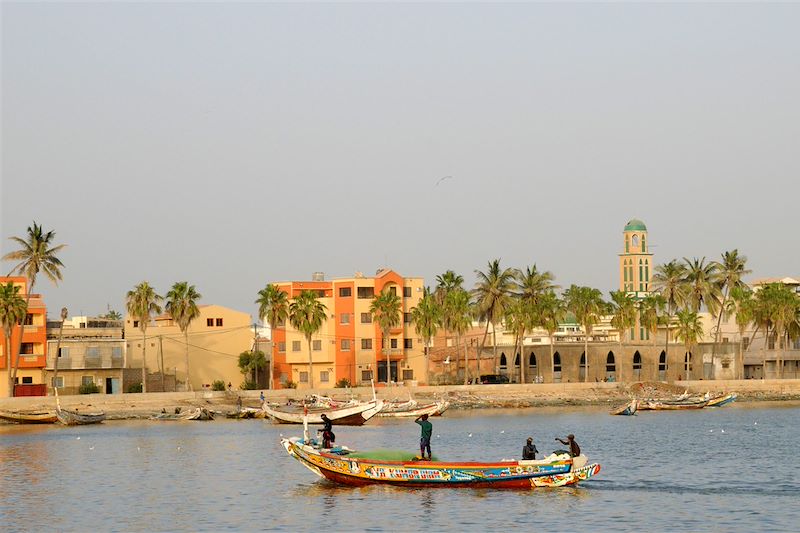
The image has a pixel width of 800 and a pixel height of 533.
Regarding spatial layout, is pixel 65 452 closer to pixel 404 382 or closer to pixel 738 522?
pixel 738 522

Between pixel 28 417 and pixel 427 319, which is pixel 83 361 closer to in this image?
pixel 28 417

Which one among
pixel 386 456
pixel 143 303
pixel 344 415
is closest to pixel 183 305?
pixel 143 303

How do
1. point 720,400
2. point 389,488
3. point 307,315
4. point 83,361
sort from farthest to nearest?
point 307,315, point 83,361, point 720,400, point 389,488

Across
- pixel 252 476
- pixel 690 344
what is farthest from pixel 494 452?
pixel 690 344

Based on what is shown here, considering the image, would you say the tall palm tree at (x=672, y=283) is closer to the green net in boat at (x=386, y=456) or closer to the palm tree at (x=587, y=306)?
the palm tree at (x=587, y=306)

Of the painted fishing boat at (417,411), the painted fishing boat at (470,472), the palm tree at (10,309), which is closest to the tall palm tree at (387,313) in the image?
the painted fishing boat at (417,411)

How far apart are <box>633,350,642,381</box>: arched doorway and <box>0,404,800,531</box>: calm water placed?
4578 centimetres

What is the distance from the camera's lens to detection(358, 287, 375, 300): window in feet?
397

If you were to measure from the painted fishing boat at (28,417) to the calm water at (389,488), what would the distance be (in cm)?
869

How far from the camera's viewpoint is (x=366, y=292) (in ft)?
398

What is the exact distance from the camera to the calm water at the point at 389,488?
38.1 m

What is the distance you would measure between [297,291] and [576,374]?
29802mm

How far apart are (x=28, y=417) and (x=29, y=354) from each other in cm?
1289

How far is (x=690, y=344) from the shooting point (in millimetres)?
123750
